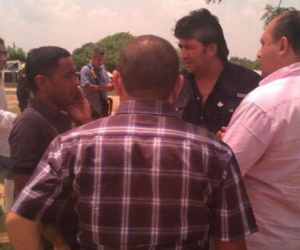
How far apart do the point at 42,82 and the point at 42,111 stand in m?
0.23

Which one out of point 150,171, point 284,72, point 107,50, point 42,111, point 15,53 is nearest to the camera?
point 150,171

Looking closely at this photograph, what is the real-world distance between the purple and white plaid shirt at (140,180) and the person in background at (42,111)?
523 mm

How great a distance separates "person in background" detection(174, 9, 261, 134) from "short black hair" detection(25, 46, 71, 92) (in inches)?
33.6

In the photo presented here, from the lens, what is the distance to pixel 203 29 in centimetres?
312

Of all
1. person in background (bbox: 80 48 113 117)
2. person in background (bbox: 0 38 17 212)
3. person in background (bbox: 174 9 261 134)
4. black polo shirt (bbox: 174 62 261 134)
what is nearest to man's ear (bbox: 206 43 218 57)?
person in background (bbox: 174 9 261 134)

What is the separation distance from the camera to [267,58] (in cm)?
214

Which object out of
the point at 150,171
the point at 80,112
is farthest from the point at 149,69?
the point at 80,112

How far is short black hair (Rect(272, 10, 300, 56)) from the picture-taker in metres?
2.08

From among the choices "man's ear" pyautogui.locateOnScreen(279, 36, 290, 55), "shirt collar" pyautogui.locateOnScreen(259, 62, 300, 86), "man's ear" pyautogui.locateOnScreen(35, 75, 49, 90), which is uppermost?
"man's ear" pyautogui.locateOnScreen(279, 36, 290, 55)

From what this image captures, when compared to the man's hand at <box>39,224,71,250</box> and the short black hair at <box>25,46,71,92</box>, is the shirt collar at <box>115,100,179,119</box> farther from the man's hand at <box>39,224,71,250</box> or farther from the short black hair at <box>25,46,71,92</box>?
the short black hair at <box>25,46,71,92</box>

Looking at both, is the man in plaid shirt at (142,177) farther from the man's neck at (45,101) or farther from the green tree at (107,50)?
the green tree at (107,50)

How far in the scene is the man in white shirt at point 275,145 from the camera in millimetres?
1852

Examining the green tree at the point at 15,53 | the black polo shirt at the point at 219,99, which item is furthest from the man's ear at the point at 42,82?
the green tree at the point at 15,53

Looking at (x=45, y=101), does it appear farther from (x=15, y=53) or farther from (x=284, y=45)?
(x=15, y=53)
